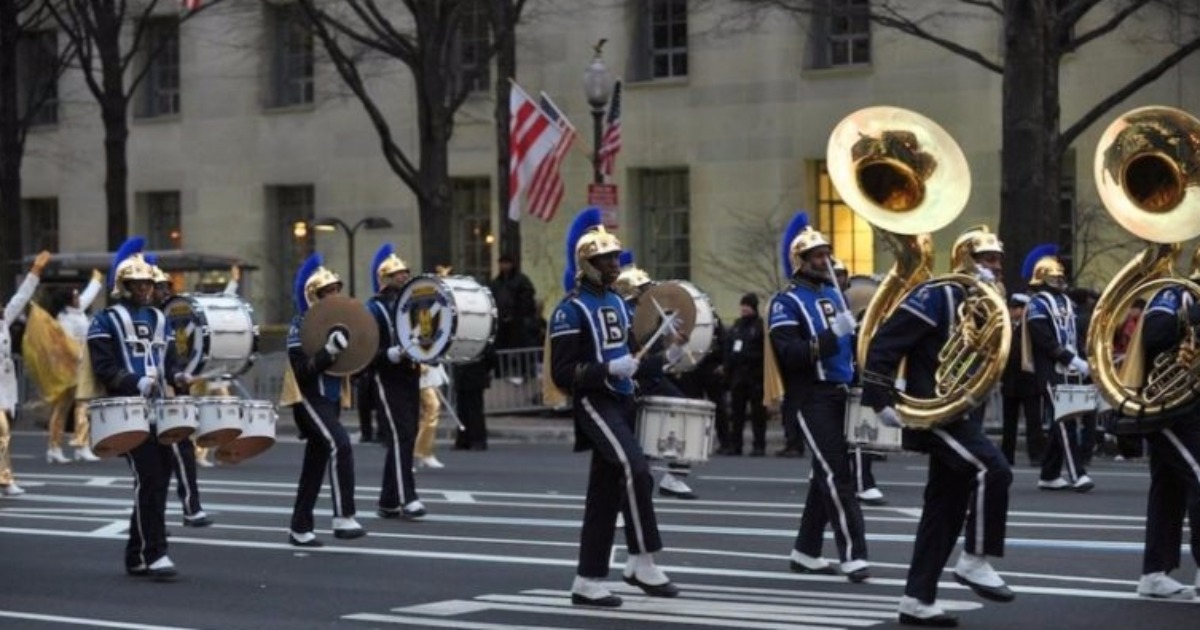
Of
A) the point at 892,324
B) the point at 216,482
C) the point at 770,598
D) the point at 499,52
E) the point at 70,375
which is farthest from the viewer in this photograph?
the point at 499,52

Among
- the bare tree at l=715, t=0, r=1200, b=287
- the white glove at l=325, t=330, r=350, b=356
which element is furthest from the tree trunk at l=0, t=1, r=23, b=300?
the white glove at l=325, t=330, r=350, b=356

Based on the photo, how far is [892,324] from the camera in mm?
12516

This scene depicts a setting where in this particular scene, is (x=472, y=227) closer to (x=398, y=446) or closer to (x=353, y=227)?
(x=353, y=227)

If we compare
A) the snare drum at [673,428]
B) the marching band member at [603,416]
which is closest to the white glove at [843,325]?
the snare drum at [673,428]

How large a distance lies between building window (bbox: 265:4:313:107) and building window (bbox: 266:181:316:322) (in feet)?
5.43

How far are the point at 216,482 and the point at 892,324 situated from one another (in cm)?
1226

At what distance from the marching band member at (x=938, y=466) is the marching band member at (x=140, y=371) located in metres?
4.86

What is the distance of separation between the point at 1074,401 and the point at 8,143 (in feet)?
80.1

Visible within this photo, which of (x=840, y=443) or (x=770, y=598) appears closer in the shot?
(x=770, y=598)

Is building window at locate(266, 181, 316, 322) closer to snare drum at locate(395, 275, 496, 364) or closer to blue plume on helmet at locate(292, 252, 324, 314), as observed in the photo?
snare drum at locate(395, 275, 496, 364)

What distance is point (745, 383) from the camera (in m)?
27.3

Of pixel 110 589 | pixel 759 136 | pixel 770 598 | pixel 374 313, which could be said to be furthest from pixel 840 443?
pixel 759 136

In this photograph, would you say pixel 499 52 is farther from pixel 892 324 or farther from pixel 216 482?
pixel 892 324

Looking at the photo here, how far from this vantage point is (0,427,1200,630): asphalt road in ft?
42.6
